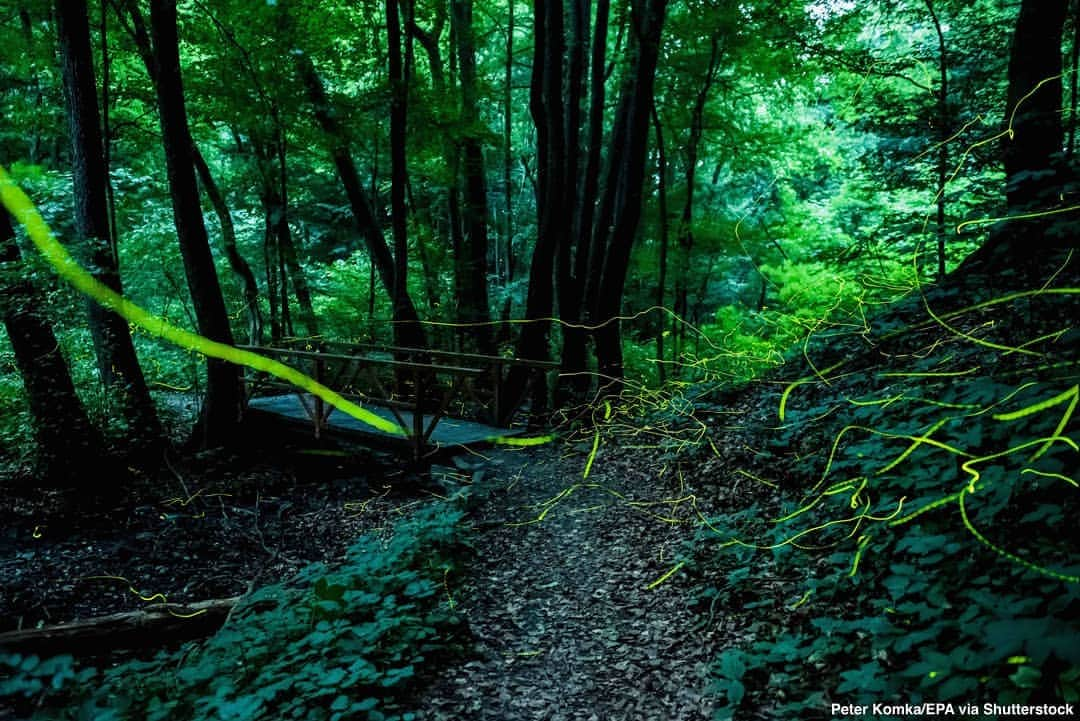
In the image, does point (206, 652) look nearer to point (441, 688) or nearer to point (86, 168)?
point (441, 688)

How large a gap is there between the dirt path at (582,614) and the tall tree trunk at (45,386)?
15.9 feet

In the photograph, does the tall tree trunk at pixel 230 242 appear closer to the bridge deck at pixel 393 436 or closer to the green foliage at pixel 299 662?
the bridge deck at pixel 393 436

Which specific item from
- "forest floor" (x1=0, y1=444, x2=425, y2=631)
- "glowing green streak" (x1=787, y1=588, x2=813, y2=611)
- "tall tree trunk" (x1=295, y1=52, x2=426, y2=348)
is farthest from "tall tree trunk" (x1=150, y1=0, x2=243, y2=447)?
"glowing green streak" (x1=787, y1=588, x2=813, y2=611)

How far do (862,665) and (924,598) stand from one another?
39cm

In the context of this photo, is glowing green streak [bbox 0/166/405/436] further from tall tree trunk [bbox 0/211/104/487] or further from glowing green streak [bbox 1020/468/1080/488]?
glowing green streak [bbox 1020/468/1080/488]

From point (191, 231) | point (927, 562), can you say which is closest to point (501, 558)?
point (927, 562)

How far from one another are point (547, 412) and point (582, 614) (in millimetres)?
5579

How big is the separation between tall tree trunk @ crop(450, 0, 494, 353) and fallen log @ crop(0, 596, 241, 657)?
22.6ft

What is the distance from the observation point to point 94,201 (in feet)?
24.0

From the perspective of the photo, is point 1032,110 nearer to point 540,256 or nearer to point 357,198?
point 540,256

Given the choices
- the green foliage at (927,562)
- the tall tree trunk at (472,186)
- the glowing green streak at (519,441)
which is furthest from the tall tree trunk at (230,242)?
the green foliage at (927,562)

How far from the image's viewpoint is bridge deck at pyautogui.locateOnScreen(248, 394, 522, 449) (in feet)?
27.3

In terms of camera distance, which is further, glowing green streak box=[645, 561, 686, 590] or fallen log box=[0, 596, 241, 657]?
fallen log box=[0, 596, 241, 657]

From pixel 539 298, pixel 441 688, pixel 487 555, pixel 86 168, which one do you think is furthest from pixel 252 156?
pixel 441 688
